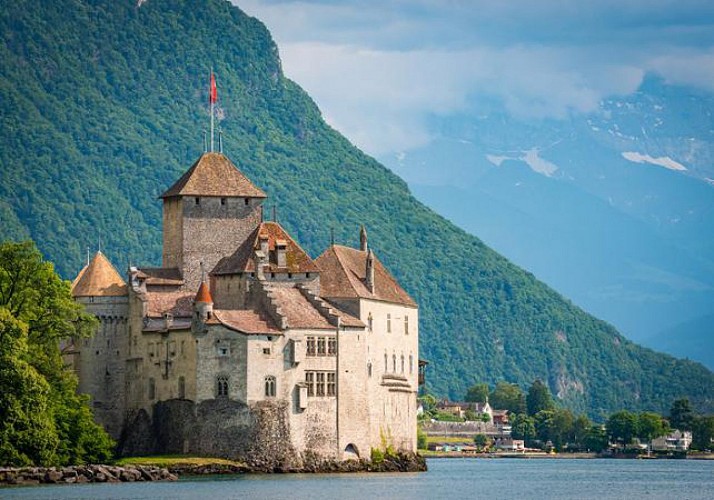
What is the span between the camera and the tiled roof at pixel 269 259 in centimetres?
12912

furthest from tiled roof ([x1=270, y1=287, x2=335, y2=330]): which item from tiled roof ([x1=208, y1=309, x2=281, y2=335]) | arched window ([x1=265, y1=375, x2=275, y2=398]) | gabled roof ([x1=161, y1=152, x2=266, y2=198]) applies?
gabled roof ([x1=161, y1=152, x2=266, y2=198])

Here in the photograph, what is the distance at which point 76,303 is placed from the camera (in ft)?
417

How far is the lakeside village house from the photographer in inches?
4845

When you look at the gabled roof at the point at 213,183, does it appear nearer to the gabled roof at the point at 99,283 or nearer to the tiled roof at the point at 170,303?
the gabled roof at the point at 99,283

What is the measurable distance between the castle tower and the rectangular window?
44.5 feet

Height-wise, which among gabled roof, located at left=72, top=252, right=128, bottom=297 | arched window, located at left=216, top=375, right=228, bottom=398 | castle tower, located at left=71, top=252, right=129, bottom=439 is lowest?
arched window, located at left=216, top=375, right=228, bottom=398

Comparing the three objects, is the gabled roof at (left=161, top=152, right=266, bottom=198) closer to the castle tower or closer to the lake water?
the castle tower

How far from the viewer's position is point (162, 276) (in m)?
133

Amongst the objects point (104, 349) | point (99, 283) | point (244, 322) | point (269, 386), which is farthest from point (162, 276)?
point (269, 386)

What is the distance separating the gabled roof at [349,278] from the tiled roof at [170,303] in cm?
794

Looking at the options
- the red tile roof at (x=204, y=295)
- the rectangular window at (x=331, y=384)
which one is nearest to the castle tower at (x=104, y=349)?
the red tile roof at (x=204, y=295)

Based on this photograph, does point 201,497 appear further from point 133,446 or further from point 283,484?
point 133,446

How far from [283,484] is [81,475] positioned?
10650 millimetres

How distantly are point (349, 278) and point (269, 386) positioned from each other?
11.7 metres
